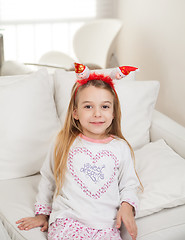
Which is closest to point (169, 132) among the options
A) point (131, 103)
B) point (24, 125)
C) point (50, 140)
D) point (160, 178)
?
point (131, 103)

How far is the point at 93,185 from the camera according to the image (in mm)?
1585

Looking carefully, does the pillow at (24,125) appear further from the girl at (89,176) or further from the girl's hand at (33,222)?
the girl's hand at (33,222)

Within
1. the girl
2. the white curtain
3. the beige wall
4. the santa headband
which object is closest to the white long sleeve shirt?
the girl

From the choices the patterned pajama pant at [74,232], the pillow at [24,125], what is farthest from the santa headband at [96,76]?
the patterned pajama pant at [74,232]

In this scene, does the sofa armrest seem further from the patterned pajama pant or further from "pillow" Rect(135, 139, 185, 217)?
the patterned pajama pant

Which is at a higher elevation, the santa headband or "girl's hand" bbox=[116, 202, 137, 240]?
the santa headband

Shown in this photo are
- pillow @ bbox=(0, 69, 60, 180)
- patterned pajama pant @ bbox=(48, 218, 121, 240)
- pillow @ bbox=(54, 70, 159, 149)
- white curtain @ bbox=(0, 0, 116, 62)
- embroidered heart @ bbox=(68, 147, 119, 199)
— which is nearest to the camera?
patterned pajama pant @ bbox=(48, 218, 121, 240)

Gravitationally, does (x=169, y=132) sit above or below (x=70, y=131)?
below

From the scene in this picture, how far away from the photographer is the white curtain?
4.13m

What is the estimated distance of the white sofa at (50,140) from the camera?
1.65m

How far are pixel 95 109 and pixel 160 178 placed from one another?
0.42m

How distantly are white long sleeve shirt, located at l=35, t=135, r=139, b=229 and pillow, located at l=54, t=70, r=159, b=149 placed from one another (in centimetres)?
42

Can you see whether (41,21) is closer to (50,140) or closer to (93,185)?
(50,140)

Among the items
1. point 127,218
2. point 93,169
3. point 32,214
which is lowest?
point 32,214
